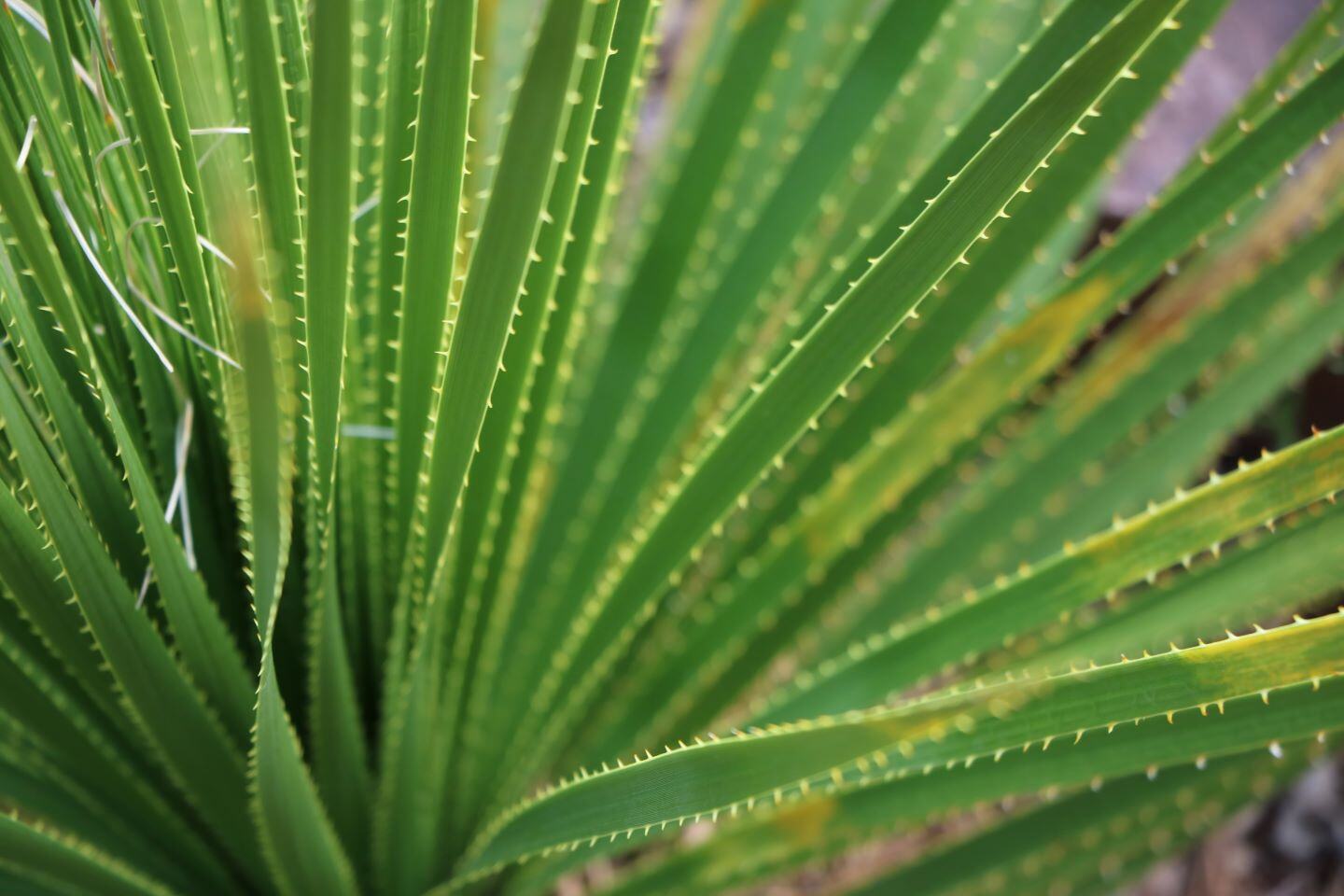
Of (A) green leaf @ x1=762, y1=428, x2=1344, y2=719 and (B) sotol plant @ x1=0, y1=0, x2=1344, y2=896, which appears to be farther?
(A) green leaf @ x1=762, y1=428, x2=1344, y2=719

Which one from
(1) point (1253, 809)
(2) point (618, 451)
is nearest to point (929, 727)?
(2) point (618, 451)

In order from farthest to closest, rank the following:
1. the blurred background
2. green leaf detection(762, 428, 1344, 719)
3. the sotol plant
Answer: the blurred background → green leaf detection(762, 428, 1344, 719) → the sotol plant

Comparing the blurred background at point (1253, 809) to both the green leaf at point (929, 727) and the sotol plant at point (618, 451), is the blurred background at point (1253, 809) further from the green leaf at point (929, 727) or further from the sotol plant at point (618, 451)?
the green leaf at point (929, 727)

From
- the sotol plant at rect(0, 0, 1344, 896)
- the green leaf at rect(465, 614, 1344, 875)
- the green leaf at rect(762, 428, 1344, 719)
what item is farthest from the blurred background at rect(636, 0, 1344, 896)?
the green leaf at rect(465, 614, 1344, 875)

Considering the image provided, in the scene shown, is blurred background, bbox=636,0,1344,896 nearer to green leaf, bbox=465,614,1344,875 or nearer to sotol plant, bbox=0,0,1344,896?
sotol plant, bbox=0,0,1344,896

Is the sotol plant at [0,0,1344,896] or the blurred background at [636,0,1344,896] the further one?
the blurred background at [636,0,1344,896]

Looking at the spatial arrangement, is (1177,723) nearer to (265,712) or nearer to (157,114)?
(265,712)

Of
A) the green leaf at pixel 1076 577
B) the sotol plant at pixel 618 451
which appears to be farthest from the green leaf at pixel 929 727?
the green leaf at pixel 1076 577

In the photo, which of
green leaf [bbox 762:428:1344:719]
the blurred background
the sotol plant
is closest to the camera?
the sotol plant

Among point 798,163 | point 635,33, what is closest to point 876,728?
point 635,33
